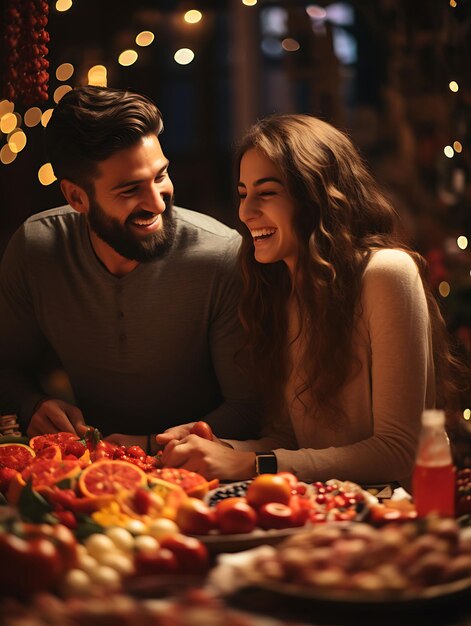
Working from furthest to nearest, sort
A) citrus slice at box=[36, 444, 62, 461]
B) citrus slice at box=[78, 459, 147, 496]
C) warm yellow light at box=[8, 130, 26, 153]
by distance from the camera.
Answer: warm yellow light at box=[8, 130, 26, 153]
citrus slice at box=[36, 444, 62, 461]
citrus slice at box=[78, 459, 147, 496]

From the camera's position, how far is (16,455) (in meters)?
2.34

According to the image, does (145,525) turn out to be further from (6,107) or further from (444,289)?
(444,289)

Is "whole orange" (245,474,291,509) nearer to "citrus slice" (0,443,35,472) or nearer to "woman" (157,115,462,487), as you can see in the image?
"woman" (157,115,462,487)

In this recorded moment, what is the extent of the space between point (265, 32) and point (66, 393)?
140 inches

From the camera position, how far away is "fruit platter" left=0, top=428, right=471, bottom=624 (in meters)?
1.46

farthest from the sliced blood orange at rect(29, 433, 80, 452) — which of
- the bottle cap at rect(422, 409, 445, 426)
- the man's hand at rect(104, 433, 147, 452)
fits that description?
the bottle cap at rect(422, 409, 445, 426)

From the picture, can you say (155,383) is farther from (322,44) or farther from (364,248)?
(322,44)

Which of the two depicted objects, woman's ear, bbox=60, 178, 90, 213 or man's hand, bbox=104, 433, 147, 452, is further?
woman's ear, bbox=60, 178, 90, 213

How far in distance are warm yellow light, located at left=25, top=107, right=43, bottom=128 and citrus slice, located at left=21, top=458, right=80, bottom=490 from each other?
111cm

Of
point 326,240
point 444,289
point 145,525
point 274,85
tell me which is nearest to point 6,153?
point 326,240

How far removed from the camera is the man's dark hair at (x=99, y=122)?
2625 millimetres

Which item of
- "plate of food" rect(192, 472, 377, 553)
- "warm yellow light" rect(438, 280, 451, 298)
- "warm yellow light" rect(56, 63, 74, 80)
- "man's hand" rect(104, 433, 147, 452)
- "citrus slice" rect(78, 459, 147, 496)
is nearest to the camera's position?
"plate of food" rect(192, 472, 377, 553)

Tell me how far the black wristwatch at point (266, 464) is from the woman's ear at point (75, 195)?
0.98 metres

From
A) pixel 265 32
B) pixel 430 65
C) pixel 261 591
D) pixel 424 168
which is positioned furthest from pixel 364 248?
pixel 265 32
